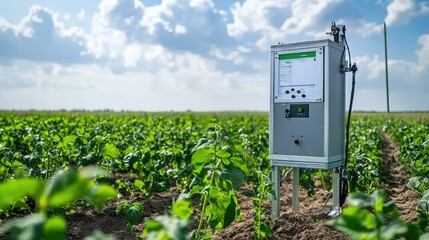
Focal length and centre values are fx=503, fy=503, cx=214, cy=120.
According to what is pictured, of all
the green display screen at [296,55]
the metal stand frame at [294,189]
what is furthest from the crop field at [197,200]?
the green display screen at [296,55]

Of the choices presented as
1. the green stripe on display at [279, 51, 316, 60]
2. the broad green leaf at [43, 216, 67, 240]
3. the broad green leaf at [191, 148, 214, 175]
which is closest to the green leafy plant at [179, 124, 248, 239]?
the broad green leaf at [191, 148, 214, 175]

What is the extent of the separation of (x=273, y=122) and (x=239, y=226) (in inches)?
51.0

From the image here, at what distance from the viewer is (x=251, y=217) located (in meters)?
5.53

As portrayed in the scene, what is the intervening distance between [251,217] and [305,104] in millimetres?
1372

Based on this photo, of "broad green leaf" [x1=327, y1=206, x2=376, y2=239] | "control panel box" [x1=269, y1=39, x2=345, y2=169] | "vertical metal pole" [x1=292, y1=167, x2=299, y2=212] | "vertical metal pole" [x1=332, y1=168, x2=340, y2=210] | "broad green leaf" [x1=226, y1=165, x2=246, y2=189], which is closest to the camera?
"broad green leaf" [x1=327, y1=206, x2=376, y2=239]

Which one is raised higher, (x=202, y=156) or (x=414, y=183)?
(x=202, y=156)

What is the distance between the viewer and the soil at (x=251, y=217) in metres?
4.81

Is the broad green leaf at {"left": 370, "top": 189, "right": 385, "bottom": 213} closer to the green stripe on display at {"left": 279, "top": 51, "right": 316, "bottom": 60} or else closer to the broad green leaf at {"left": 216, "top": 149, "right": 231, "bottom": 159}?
the broad green leaf at {"left": 216, "top": 149, "right": 231, "bottom": 159}

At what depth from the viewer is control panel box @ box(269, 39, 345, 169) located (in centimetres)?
536

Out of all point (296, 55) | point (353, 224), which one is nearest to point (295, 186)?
point (296, 55)

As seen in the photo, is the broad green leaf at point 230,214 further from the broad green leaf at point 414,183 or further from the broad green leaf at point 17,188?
the broad green leaf at point 17,188

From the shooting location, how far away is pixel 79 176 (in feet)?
3.43

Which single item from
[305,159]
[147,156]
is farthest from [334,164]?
[147,156]

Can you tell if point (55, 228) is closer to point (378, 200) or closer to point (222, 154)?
point (378, 200)
